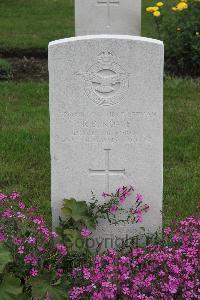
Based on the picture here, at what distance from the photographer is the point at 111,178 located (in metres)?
4.31

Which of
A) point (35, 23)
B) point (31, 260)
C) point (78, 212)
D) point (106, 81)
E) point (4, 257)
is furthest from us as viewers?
point (35, 23)

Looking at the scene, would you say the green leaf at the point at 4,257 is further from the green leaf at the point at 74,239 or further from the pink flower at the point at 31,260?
the green leaf at the point at 74,239

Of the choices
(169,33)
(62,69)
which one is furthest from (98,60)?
(169,33)

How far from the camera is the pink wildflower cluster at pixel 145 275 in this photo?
362 centimetres

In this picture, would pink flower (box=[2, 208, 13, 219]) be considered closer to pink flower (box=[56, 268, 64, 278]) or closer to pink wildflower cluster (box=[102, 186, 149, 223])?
pink flower (box=[56, 268, 64, 278])

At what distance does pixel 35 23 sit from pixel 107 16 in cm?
487

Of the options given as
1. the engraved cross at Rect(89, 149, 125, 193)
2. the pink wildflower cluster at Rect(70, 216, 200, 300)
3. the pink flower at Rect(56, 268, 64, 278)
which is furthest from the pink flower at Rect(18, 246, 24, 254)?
the engraved cross at Rect(89, 149, 125, 193)

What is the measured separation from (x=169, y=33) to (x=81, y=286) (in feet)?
20.5

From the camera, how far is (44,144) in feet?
21.4

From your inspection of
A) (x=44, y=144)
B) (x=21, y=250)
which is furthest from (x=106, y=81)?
(x=44, y=144)

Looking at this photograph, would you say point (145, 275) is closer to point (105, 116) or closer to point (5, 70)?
point (105, 116)

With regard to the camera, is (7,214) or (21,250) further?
(7,214)

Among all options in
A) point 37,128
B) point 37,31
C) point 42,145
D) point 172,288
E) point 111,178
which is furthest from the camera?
point 37,31

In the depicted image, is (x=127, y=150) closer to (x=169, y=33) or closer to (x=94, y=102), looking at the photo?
(x=94, y=102)
